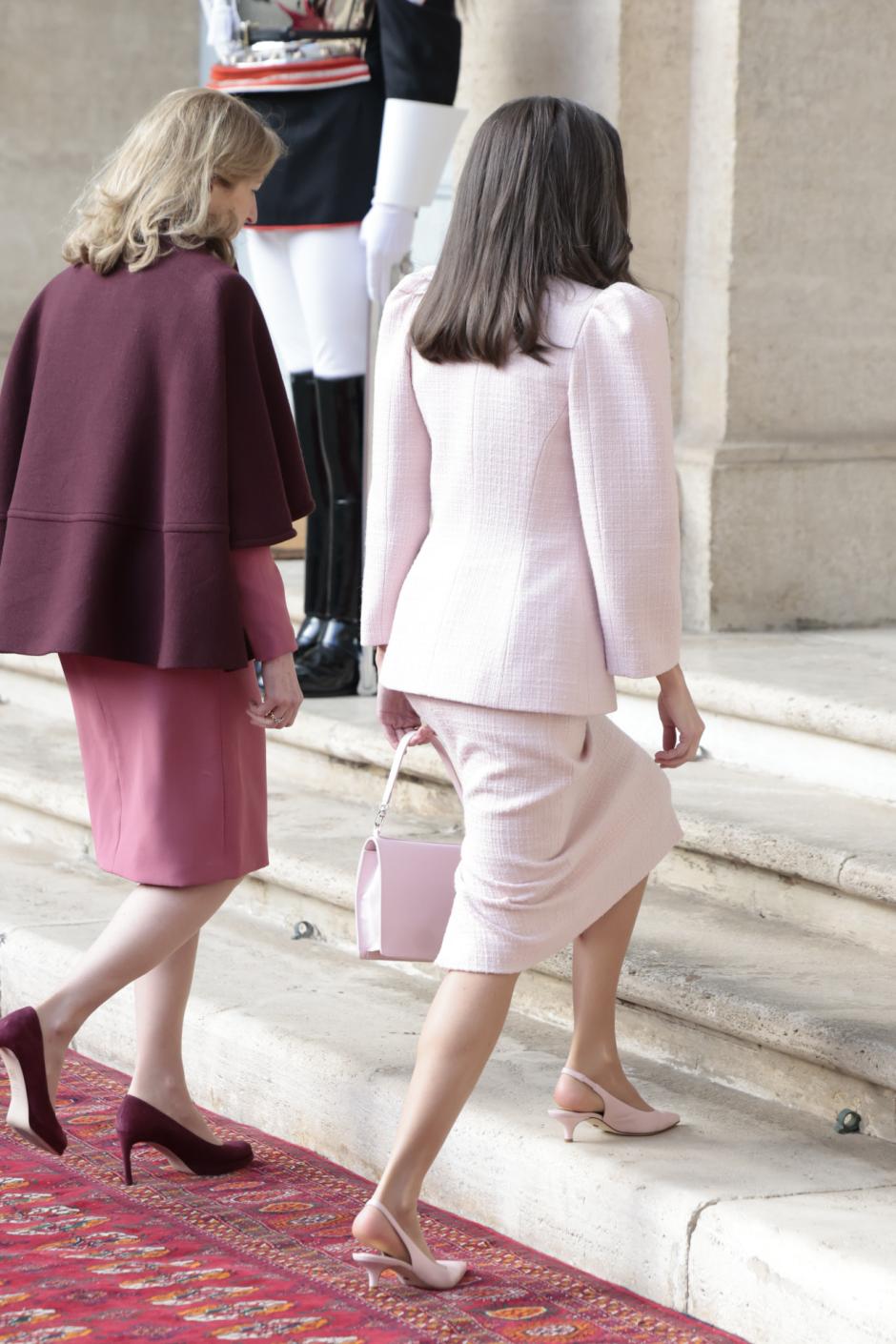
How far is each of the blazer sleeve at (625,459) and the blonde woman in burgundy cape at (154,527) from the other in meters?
0.57

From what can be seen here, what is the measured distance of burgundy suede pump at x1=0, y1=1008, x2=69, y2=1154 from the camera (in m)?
3.01

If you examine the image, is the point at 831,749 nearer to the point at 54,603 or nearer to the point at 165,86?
the point at 54,603

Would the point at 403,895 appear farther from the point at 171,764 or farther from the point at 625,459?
the point at 625,459

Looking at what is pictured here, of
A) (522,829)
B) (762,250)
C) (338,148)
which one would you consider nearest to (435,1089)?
(522,829)

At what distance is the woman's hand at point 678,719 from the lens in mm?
2764

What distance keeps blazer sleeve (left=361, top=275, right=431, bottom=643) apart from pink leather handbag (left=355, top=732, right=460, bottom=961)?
0.22 m

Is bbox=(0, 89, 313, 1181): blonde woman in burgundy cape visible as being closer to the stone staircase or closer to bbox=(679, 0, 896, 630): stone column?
the stone staircase

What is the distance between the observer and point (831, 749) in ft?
14.1

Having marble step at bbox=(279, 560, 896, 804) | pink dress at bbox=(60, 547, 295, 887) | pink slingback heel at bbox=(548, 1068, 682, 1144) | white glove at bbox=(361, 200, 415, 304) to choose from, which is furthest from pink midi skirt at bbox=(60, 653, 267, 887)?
white glove at bbox=(361, 200, 415, 304)

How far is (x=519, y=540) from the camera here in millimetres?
2629

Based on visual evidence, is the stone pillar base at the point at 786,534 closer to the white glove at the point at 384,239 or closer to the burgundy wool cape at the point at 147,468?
the white glove at the point at 384,239

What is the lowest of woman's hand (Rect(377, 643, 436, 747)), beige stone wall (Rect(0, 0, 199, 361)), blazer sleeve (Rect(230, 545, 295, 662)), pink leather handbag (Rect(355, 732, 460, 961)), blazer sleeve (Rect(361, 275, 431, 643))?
pink leather handbag (Rect(355, 732, 460, 961))

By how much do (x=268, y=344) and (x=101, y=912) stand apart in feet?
5.88

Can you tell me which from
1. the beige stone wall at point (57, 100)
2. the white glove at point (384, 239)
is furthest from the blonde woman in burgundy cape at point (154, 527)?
the beige stone wall at point (57, 100)
